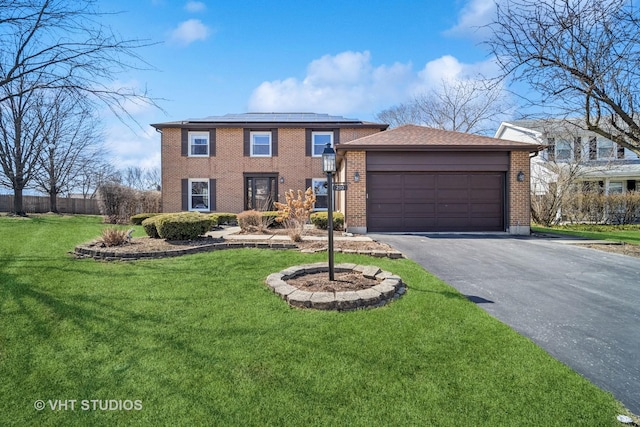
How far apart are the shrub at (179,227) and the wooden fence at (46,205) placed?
1977 cm

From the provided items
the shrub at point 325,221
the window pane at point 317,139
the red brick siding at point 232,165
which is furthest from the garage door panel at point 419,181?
the window pane at point 317,139

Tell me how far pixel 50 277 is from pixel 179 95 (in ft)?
11.1

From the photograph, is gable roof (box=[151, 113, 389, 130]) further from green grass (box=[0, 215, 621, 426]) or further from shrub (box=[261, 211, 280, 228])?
green grass (box=[0, 215, 621, 426])

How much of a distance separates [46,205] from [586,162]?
110ft

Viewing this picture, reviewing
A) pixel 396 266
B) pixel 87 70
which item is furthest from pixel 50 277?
pixel 396 266

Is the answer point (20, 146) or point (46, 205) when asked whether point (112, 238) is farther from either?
point (46, 205)

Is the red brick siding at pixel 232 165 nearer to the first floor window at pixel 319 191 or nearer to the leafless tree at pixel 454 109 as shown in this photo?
the first floor window at pixel 319 191

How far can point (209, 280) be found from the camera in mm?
4754

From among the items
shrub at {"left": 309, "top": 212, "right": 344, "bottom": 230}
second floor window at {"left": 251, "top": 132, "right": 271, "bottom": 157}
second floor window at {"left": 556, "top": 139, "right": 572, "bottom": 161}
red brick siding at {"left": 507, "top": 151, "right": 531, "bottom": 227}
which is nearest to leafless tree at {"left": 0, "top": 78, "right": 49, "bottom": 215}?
second floor window at {"left": 251, "top": 132, "right": 271, "bottom": 157}

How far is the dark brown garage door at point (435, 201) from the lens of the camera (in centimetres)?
1088

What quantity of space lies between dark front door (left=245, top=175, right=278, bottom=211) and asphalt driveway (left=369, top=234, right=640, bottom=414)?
348 inches

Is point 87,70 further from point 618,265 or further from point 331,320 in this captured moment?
point 618,265

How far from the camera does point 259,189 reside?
1609 centimetres

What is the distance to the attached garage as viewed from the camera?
1077 cm
